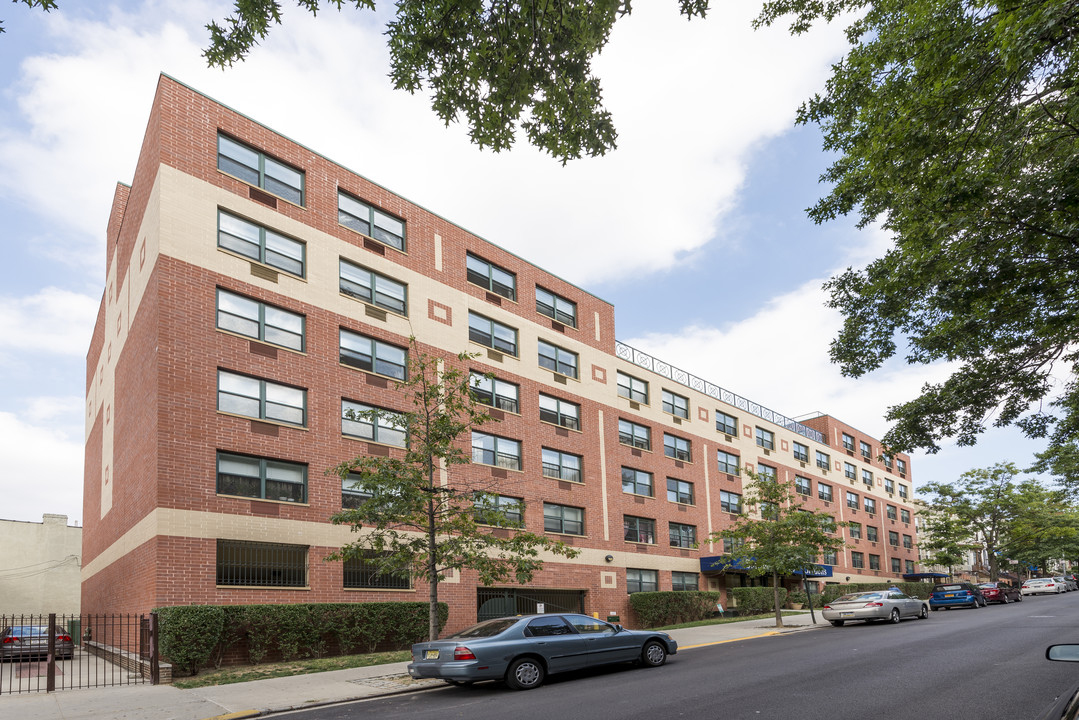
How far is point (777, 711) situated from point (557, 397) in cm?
2254

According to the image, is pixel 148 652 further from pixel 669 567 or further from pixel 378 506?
pixel 669 567

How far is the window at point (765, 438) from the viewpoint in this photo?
1864 inches

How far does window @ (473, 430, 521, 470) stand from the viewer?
90.3 feet

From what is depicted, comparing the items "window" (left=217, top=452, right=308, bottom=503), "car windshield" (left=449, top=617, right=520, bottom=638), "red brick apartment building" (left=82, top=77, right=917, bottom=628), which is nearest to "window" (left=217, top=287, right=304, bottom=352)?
"red brick apartment building" (left=82, top=77, right=917, bottom=628)

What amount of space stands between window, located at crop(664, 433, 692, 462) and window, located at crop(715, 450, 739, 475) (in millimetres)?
3102

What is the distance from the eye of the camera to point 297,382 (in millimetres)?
22266

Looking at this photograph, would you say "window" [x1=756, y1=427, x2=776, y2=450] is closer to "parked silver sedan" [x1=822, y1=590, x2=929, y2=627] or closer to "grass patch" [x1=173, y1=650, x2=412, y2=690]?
"parked silver sedan" [x1=822, y1=590, x2=929, y2=627]

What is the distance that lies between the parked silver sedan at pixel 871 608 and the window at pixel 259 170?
2225 cm

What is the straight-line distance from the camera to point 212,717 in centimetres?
1172

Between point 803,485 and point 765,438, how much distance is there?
21.6 ft

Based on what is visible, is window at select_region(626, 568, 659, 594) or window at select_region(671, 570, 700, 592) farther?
window at select_region(671, 570, 700, 592)

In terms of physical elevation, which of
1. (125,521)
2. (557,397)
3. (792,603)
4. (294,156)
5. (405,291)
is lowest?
(792,603)

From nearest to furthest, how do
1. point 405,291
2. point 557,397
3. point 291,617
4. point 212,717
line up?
1. point 212,717
2. point 291,617
3. point 405,291
4. point 557,397

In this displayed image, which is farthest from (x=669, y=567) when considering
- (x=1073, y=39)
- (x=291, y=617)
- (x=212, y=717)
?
(x=1073, y=39)
